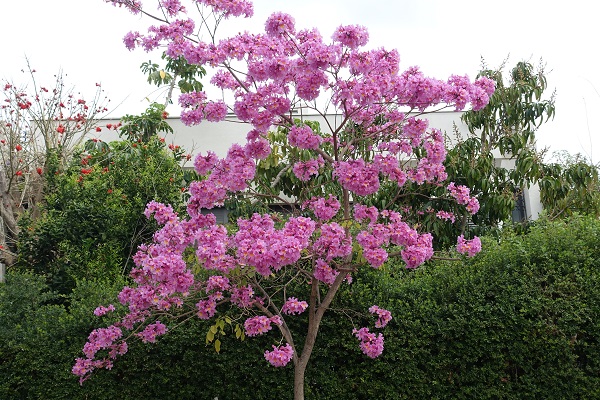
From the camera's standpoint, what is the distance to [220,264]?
3.32 metres

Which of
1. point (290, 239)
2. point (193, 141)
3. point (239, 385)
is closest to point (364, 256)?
point (290, 239)

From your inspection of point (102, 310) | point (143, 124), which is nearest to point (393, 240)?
point (102, 310)

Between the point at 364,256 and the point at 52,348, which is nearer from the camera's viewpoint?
the point at 364,256

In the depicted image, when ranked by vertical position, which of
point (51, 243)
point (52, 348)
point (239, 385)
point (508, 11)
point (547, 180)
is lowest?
point (239, 385)

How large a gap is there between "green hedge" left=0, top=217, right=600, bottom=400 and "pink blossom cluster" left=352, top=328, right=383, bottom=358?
0.29 m

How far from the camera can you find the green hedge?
14.0 ft

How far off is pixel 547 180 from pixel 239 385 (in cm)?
441

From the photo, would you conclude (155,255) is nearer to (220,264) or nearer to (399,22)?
(220,264)

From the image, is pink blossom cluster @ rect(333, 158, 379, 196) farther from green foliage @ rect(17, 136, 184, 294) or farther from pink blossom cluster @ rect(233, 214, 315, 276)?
green foliage @ rect(17, 136, 184, 294)

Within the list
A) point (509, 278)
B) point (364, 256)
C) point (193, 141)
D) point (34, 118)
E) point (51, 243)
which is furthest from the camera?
point (193, 141)

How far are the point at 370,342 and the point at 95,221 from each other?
3.74m

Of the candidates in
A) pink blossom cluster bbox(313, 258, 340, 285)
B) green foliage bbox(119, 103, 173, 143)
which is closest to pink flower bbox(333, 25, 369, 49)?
pink blossom cluster bbox(313, 258, 340, 285)

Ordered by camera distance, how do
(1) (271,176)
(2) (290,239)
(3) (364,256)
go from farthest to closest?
(1) (271,176), (3) (364,256), (2) (290,239)

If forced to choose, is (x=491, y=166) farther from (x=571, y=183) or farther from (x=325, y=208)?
(x=325, y=208)
